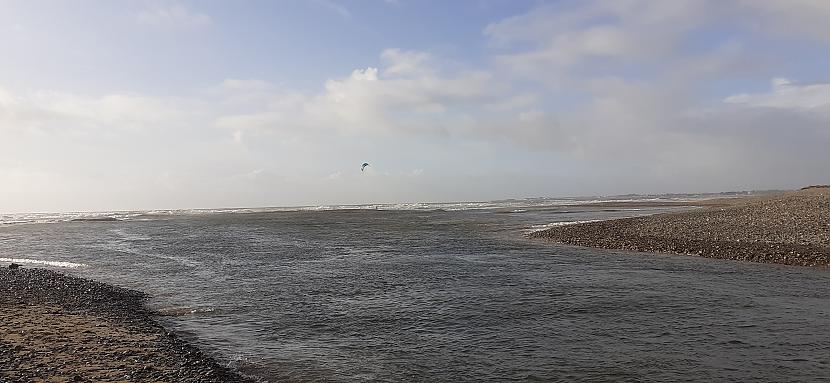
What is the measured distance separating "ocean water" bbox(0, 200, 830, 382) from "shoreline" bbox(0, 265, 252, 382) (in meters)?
1.08

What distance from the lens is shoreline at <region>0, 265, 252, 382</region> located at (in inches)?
484

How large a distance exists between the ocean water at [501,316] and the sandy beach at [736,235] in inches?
96.7

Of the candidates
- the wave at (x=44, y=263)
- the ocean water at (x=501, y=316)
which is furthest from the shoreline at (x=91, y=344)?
the wave at (x=44, y=263)

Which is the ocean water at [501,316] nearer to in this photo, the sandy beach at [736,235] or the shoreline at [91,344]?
the shoreline at [91,344]

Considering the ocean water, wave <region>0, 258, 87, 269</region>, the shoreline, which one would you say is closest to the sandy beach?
the ocean water

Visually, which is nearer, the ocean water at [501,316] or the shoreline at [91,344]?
the shoreline at [91,344]

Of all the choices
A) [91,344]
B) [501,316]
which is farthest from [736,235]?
[91,344]

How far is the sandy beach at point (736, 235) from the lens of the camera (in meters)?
29.3

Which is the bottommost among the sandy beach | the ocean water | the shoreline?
the ocean water

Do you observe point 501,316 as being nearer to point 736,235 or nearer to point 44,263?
point 736,235

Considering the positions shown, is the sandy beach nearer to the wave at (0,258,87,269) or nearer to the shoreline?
the shoreline

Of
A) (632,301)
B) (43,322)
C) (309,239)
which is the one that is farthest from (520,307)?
(309,239)

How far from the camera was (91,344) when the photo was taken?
14.7 metres

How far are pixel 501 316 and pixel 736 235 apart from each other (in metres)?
25.2
